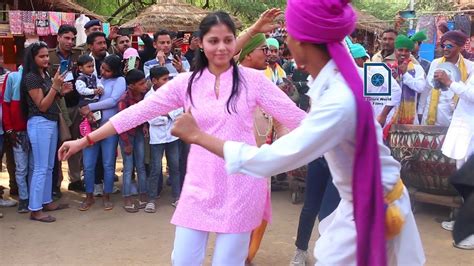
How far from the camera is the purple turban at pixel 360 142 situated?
1.81m

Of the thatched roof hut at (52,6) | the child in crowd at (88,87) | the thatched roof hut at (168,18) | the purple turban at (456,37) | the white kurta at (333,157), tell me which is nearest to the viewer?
the white kurta at (333,157)

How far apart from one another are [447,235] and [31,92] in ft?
13.2

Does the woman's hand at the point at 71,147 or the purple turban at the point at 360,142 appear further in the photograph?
the woman's hand at the point at 71,147

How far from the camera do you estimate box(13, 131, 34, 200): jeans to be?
5488mm

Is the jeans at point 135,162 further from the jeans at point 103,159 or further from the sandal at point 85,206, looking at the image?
the sandal at point 85,206

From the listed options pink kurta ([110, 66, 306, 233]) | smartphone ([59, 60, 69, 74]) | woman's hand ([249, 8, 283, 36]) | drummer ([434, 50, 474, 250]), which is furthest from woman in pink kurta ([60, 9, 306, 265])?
smartphone ([59, 60, 69, 74])

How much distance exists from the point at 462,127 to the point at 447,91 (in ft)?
3.12

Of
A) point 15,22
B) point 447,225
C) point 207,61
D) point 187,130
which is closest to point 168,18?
point 15,22

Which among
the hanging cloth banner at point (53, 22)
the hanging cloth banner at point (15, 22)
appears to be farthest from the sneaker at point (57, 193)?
the hanging cloth banner at point (53, 22)

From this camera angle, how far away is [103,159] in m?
5.79

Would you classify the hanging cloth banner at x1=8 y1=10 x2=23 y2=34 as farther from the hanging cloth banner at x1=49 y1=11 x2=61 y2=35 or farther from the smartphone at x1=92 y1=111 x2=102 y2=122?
the smartphone at x1=92 y1=111 x2=102 y2=122

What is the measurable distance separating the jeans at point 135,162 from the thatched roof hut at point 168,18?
5337 mm

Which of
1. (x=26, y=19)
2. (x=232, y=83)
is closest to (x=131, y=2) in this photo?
(x=26, y=19)

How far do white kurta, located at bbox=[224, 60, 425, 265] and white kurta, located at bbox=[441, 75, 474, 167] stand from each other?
3060 mm
